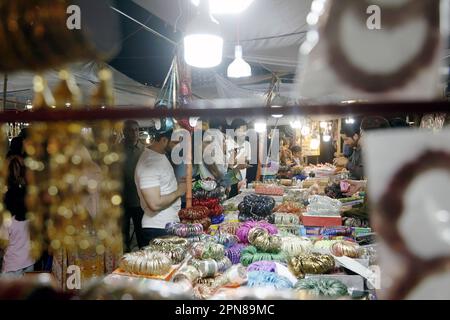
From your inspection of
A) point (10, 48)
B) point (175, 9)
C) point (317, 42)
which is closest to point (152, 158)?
point (175, 9)

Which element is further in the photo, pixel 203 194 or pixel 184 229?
pixel 203 194

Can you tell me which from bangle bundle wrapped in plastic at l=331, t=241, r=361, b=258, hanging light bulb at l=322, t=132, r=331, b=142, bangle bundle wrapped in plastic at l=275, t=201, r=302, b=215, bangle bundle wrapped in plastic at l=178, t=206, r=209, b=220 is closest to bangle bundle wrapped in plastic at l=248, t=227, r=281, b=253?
bangle bundle wrapped in plastic at l=331, t=241, r=361, b=258

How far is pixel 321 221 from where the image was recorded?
3633 mm

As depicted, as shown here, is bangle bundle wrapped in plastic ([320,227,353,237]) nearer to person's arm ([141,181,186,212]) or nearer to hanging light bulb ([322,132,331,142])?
person's arm ([141,181,186,212])

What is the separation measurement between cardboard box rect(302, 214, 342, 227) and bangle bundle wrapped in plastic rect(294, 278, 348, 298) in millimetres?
1753

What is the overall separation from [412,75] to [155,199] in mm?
2731

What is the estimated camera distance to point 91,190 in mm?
1082

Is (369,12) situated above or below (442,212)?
above

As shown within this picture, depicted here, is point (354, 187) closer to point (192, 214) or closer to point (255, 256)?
point (192, 214)

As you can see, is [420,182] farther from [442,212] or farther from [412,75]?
[412,75]

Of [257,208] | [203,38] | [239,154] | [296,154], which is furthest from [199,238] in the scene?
[296,154]

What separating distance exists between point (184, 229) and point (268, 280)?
1316 millimetres

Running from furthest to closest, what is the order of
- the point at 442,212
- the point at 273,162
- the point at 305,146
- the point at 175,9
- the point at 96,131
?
1. the point at 305,146
2. the point at 273,162
3. the point at 175,9
4. the point at 96,131
5. the point at 442,212

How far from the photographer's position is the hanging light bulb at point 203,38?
1820 mm
